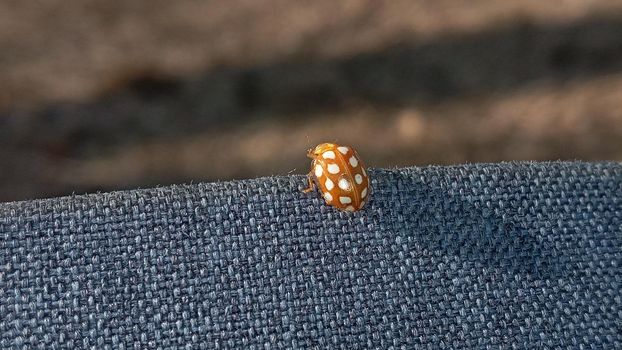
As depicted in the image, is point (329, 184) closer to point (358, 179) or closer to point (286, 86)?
point (358, 179)

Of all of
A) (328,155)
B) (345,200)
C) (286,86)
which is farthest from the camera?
(286,86)

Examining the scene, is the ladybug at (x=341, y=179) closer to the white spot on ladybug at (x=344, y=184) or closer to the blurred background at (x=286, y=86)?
the white spot on ladybug at (x=344, y=184)

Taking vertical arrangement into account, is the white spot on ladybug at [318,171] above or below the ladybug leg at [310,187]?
above

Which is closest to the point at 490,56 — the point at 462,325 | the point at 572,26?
the point at 572,26

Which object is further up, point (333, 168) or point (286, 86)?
point (286, 86)

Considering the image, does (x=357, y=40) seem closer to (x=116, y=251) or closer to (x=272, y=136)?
(x=272, y=136)

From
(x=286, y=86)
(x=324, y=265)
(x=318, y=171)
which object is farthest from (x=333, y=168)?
(x=286, y=86)

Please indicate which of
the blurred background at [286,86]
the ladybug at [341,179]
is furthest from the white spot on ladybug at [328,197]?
the blurred background at [286,86]
